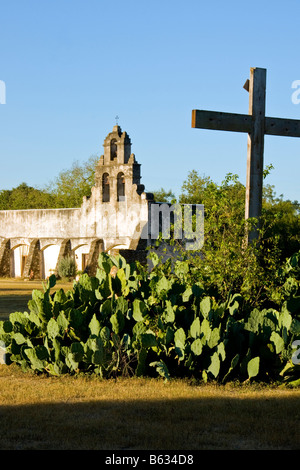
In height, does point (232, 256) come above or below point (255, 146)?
below

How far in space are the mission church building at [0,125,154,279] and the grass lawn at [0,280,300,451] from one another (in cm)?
2013

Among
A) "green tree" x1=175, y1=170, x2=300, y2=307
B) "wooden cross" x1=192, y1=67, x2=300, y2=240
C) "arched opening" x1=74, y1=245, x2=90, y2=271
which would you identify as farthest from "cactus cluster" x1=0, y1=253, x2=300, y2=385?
"arched opening" x1=74, y1=245, x2=90, y2=271

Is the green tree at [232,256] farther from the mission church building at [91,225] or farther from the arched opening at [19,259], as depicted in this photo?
the arched opening at [19,259]

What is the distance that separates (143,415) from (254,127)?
522 centimetres

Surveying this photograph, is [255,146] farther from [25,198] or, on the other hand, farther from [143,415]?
[25,198]

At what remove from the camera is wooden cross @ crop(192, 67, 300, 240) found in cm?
954

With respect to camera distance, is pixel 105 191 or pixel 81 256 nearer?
pixel 105 191

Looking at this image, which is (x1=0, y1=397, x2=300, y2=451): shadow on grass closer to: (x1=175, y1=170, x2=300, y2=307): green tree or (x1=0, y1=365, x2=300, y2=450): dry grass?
(x1=0, y1=365, x2=300, y2=450): dry grass

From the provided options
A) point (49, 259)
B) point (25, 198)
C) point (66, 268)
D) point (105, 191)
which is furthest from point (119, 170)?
point (25, 198)

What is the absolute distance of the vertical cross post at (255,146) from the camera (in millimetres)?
9609

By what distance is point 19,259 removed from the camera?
36.2 metres
